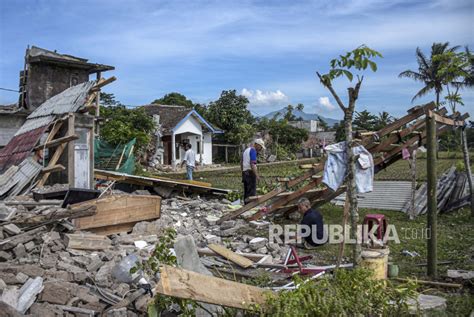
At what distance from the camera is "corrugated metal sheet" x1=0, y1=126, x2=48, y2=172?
11.2m

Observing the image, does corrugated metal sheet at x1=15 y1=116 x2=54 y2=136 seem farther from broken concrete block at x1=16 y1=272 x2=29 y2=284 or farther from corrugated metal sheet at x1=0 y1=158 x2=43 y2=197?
broken concrete block at x1=16 y1=272 x2=29 y2=284

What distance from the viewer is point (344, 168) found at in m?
5.56

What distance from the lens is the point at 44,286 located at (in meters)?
5.00

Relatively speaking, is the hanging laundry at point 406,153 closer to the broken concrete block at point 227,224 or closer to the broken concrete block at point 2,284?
the broken concrete block at point 227,224

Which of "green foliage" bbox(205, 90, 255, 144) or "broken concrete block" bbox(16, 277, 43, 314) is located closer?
"broken concrete block" bbox(16, 277, 43, 314)

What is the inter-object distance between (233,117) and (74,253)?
29.2 m

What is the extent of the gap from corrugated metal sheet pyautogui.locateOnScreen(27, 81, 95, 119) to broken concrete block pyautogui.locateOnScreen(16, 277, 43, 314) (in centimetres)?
762

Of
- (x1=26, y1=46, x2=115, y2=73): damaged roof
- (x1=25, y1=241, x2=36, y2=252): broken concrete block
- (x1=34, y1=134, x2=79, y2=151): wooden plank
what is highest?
(x1=26, y1=46, x2=115, y2=73): damaged roof

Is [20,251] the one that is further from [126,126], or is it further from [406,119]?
[126,126]

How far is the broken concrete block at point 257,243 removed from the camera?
7.55m

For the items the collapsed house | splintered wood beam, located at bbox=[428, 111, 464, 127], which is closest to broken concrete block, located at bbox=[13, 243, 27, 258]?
splintered wood beam, located at bbox=[428, 111, 464, 127]

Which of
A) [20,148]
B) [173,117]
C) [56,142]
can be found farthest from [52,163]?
[173,117]

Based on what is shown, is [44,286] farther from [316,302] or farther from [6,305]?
[316,302]

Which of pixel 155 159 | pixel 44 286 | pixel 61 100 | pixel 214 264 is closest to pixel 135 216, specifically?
pixel 214 264
